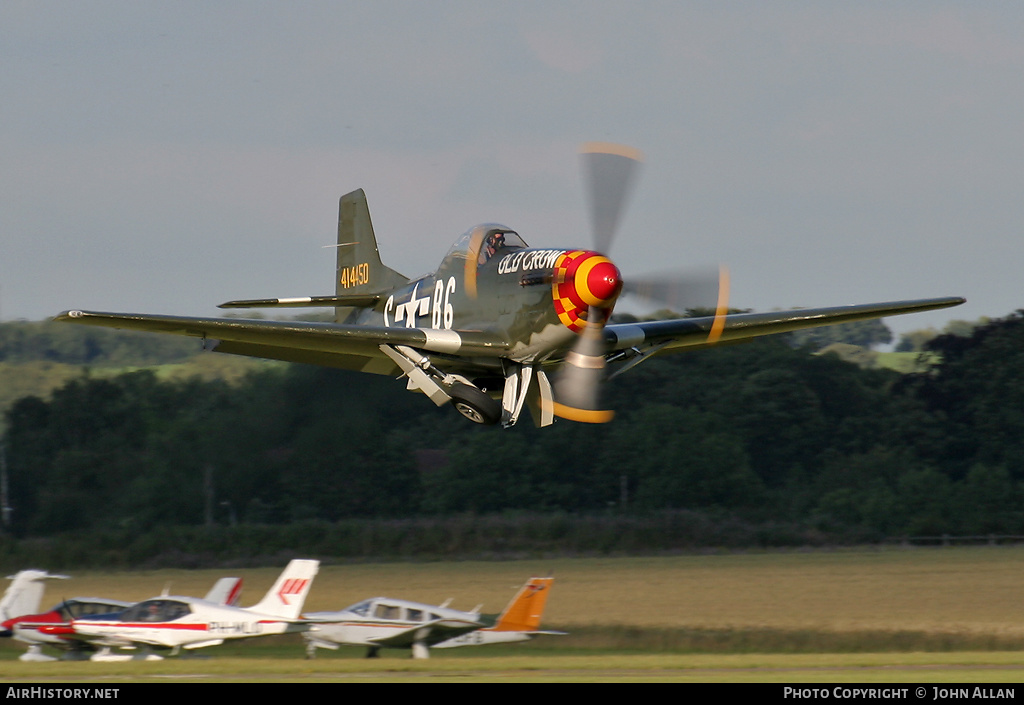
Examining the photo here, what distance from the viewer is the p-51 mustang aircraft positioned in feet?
54.2

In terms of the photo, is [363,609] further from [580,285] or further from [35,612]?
[580,285]

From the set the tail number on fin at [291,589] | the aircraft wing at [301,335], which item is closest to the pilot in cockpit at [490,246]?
the aircraft wing at [301,335]

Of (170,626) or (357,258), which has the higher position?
(357,258)

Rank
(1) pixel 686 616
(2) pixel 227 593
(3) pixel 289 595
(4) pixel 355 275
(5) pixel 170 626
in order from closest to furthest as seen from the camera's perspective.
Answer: (4) pixel 355 275 → (5) pixel 170 626 → (3) pixel 289 595 → (2) pixel 227 593 → (1) pixel 686 616

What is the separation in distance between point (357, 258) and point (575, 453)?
23702 millimetres

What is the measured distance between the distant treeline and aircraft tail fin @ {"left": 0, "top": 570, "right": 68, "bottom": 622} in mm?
8072

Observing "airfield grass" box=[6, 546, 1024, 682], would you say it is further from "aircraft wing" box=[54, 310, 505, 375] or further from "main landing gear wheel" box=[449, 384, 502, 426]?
"aircraft wing" box=[54, 310, 505, 375]

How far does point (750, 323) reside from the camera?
20.6 meters

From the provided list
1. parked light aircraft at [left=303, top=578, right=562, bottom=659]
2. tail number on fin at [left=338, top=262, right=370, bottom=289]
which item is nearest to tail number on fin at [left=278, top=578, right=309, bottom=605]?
parked light aircraft at [left=303, top=578, right=562, bottom=659]

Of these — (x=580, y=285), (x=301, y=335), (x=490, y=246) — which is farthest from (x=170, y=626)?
(x=580, y=285)

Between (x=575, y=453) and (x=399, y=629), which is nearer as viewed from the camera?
(x=399, y=629)

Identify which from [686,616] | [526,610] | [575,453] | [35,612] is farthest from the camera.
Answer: [575,453]

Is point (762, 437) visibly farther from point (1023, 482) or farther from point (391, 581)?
point (391, 581)

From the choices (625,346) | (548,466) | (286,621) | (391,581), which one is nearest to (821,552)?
(548,466)
